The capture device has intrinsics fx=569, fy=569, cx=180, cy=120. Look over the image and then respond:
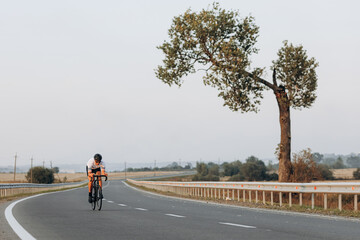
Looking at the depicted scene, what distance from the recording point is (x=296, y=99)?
32.2 m

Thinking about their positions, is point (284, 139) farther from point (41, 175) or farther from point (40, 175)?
point (40, 175)

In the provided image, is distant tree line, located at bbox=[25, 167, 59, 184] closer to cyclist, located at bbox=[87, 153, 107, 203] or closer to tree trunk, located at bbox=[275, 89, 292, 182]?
tree trunk, located at bbox=[275, 89, 292, 182]

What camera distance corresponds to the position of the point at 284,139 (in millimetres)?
31094

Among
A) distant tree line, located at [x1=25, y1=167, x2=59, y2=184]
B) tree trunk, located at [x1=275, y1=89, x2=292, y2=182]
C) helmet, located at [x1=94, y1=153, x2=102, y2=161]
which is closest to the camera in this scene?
helmet, located at [x1=94, y1=153, x2=102, y2=161]

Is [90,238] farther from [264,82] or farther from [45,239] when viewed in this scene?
[264,82]

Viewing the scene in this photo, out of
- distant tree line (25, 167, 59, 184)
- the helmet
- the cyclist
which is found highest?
the helmet

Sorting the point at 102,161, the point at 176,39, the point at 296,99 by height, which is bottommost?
the point at 102,161

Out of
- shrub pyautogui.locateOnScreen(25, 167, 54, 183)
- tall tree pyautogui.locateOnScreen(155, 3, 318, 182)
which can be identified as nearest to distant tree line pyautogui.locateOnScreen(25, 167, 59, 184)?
shrub pyautogui.locateOnScreen(25, 167, 54, 183)

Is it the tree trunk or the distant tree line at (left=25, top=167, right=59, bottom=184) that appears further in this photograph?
the distant tree line at (left=25, top=167, right=59, bottom=184)

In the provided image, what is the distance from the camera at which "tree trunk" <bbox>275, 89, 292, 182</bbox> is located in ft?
101

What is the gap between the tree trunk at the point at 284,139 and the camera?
1212 inches

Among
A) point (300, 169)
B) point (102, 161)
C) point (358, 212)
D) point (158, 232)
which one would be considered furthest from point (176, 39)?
point (158, 232)

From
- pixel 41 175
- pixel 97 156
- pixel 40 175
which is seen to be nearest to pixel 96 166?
pixel 97 156

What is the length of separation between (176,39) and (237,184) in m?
9.33
